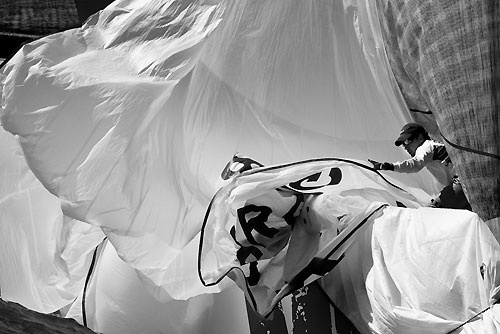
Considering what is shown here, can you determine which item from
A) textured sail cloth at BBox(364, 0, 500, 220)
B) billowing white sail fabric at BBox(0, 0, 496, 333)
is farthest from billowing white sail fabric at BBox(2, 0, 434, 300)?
textured sail cloth at BBox(364, 0, 500, 220)

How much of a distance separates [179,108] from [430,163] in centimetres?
50

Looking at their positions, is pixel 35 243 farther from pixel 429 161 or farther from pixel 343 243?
pixel 429 161

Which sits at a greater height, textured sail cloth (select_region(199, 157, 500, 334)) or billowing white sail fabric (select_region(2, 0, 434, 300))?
billowing white sail fabric (select_region(2, 0, 434, 300))

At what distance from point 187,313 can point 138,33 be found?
57 centimetres

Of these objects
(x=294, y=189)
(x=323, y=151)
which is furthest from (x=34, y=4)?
(x=294, y=189)

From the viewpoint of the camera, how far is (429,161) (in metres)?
1.53

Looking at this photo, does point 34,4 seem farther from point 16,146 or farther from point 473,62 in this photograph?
point 473,62

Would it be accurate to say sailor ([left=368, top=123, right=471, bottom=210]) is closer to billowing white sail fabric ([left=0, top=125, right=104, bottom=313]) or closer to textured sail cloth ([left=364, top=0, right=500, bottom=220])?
textured sail cloth ([left=364, top=0, right=500, bottom=220])

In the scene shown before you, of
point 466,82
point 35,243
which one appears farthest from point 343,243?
point 35,243

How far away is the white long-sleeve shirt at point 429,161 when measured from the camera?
4.97 feet

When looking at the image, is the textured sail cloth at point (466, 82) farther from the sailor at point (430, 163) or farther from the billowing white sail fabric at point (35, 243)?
the billowing white sail fabric at point (35, 243)

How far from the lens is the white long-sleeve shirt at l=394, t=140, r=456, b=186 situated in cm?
152

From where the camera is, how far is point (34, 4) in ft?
9.86

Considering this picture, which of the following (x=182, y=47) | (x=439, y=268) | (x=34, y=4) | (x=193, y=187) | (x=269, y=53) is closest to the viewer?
(x=439, y=268)
